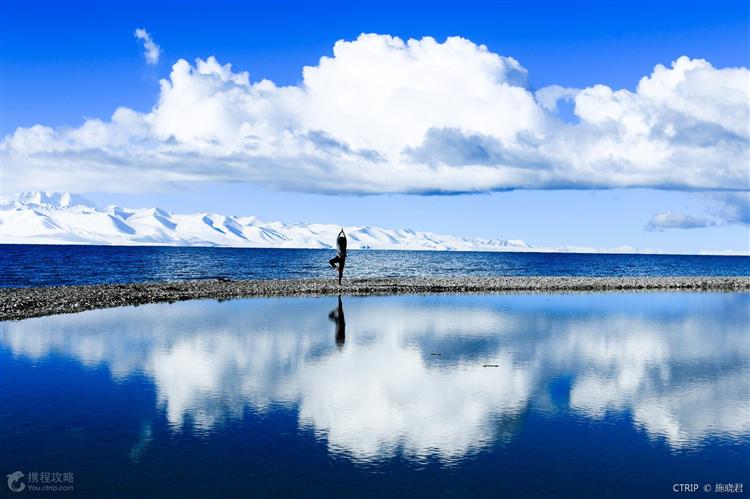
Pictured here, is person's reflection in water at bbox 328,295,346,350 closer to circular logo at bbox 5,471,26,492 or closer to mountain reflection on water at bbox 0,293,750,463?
mountain reflection on water at bbox 0,293,750,463

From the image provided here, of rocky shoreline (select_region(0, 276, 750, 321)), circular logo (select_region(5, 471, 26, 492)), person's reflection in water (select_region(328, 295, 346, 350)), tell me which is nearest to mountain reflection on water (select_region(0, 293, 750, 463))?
person's reflection in water (select_region(328, 295, 346, 350))

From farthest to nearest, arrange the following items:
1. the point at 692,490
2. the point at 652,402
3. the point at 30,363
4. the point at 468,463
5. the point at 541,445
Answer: the point at 30,363
the point at 652,402
the point at 541,445
the point at 468,463
the point at 692,490

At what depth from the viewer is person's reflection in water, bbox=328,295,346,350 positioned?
27031mm

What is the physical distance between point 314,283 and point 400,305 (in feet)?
63.1

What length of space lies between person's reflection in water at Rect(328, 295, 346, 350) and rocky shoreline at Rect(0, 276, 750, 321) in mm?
12226

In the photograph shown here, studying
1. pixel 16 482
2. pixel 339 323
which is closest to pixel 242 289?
pixel 339 323

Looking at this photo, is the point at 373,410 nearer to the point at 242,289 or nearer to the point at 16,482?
the point at 16,482

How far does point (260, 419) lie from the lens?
15250 mm

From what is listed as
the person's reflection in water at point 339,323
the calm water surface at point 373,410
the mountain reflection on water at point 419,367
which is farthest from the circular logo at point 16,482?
the person's reflection in water at point 339,323

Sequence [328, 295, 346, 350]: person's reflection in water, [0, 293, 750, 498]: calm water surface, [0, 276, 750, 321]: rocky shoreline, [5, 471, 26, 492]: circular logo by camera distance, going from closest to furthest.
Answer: [5, 471, 26, 492]: circular logo
[0, 293, 750, 498]: calm water surface
[328, 295, 346, 350]: person's reflection in water
[0, 276, 750, 321]: rocky shoreline

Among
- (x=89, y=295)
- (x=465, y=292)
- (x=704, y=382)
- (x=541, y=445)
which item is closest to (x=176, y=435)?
(x=541, y=445)

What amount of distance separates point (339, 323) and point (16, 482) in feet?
73.4

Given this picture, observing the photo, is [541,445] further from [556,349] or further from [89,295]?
[89,295]

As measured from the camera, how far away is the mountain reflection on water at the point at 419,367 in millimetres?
14977
